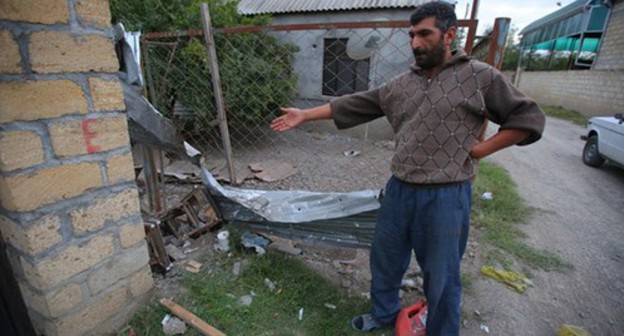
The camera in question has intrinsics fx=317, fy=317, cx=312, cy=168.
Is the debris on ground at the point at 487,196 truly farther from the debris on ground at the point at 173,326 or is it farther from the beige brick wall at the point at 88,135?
the beige brick wall at the point at 88,135

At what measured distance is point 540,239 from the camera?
329 cm

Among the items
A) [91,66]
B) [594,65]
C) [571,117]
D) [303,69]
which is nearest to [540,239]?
[91,66]

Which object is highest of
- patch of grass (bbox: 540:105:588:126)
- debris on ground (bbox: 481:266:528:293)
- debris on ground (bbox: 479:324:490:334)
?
debris on ground (bbox: 481:266:528:293)

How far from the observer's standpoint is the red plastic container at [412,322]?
1972 millimetres

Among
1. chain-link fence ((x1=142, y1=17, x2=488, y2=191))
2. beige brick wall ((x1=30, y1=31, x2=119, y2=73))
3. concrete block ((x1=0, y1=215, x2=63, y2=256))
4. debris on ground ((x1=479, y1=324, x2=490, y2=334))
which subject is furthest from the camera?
chain-link fence ((x1=142, y1=17, x2=488, y2=191))

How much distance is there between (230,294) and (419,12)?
2.09m

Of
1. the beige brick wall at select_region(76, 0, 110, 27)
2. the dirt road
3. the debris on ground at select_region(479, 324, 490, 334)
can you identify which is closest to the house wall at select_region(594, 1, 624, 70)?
the dirt road

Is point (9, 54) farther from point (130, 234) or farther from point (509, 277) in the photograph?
point (509, 277)

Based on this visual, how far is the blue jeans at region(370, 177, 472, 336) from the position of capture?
5.36 feet

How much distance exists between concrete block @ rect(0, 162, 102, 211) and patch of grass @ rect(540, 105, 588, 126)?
43.8 ft

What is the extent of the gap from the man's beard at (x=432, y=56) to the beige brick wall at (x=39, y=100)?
165 cm

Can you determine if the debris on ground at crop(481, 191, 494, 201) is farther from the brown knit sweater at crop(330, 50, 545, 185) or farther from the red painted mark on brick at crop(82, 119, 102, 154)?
the red painted mark on brick at crop(82, 119, 102, 154)

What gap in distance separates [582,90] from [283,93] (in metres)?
12.3

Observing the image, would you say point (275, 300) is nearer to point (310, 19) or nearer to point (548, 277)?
point (548, 277)
